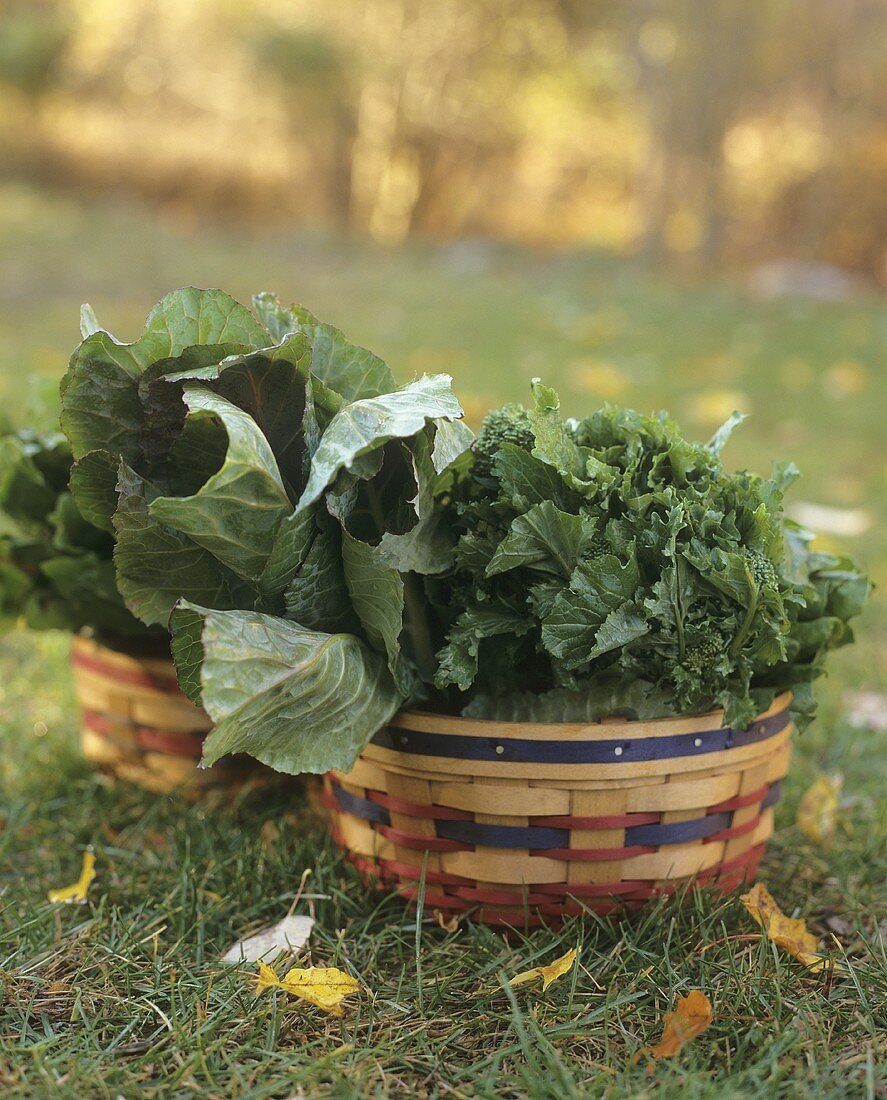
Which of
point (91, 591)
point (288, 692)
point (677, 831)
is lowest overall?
point (677, 831)

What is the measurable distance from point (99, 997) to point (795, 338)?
5960 mm

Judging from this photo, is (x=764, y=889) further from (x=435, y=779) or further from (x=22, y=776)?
(x=22, y=776)

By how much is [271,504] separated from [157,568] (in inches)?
8.7

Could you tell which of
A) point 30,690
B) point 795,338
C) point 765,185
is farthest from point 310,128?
point 30,690

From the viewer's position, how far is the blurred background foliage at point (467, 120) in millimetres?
9875

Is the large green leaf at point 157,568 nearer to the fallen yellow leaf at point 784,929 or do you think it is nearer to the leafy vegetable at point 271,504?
the leafy vegetable at point 271,504

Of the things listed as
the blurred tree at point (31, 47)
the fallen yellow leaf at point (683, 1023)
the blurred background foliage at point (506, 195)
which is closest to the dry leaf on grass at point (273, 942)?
the fallen yellow leaf at point (683, 1023)

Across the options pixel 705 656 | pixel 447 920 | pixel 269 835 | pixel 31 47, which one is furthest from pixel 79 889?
pixel 31 47

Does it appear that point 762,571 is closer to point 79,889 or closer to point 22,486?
point 79,889

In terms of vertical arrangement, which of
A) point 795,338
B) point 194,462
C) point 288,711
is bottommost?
point 795,338

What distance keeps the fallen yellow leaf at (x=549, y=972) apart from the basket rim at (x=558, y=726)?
283 mm

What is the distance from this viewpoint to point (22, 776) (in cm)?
214

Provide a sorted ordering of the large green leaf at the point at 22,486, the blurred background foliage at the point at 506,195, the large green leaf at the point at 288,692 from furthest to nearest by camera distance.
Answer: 1. the blurred background foliage at the point at 506,195
2. the large green leaf at the point at 22,486
3. the large green leaf at the point at 288,692

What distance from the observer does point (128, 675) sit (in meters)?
2.00
